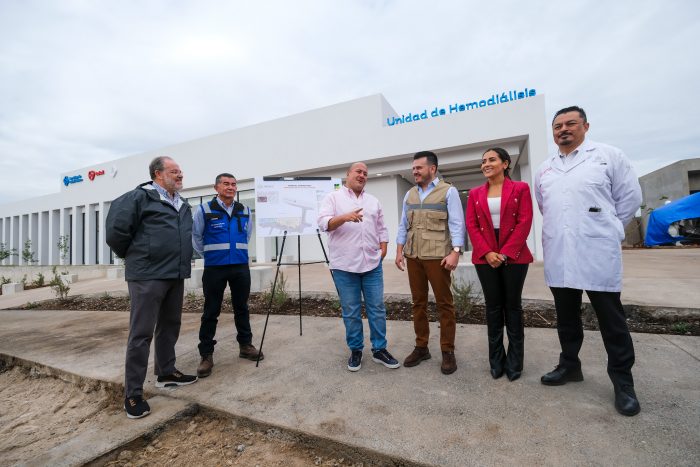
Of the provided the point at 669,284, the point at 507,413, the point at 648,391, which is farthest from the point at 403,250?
the point at 669,284

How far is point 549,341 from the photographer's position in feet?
10.3

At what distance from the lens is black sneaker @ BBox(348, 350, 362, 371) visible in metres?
2.75

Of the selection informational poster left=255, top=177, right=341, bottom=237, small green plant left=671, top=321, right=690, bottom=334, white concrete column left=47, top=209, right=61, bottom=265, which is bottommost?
small green plant left=671, top=321, right=690, bottom=334

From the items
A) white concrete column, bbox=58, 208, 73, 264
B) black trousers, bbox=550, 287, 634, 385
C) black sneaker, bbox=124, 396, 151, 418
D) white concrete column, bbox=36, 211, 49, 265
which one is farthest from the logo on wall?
black trousers, bbox=550, 287, 634, 385

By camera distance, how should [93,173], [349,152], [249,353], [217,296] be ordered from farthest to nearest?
1. [93,173]
2. [349,152]
3. [249,353]
4. [217,296]

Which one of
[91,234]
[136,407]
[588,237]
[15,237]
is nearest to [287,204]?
[136,407]

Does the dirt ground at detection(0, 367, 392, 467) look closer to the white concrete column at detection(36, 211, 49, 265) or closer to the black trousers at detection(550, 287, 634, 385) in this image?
the black trousers at detection(550, 287, 634, 385)

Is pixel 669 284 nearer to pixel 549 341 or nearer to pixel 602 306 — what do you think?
pixel 549 341

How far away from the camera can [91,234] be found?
2155 cm

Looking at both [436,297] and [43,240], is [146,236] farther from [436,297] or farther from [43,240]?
[43,240]

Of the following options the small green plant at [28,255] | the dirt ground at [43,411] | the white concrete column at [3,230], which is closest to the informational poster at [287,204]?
the dirt ground at [43,411]

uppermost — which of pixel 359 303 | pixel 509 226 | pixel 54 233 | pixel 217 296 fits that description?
pixel 54 233

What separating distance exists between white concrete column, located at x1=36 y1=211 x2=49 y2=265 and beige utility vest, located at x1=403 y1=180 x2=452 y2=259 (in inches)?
1301

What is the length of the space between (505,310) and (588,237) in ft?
2.57
